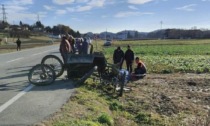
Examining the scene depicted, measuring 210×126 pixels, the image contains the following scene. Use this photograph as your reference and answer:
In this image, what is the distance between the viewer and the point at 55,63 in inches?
569

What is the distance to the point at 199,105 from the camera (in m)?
12.8

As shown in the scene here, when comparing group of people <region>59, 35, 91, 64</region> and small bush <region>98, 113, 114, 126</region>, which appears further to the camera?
group of people <region>59, 35, 91, 64</region>

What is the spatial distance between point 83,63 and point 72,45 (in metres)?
6.36

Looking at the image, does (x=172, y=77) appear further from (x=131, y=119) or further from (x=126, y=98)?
(x=131, y=119)

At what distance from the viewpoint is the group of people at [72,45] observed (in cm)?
1589

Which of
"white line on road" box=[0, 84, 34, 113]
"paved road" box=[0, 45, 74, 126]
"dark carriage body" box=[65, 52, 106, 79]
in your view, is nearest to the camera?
"paved road" box=[0, 45, 74, 126]

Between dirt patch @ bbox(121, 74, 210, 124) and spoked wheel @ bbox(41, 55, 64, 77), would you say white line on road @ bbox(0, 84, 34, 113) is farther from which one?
dirt patch @ bbox(121, 74, 210, 124)

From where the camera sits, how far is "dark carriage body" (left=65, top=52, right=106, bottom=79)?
1388cm

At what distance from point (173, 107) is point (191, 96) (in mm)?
2605

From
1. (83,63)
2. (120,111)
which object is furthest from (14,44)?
(120,111)

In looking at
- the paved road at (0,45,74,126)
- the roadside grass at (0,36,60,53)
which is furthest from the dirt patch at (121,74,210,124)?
the roadside grass at (0,36,60,53)

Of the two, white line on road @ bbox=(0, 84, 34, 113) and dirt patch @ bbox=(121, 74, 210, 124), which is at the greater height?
white line on road @ bbox=(0, 84, 34, 113)

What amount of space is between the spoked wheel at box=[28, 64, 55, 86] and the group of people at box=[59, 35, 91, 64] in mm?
1362

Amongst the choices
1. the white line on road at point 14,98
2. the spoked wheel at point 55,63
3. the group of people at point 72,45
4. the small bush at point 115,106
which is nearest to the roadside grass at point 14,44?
the group of people at point 72,45
